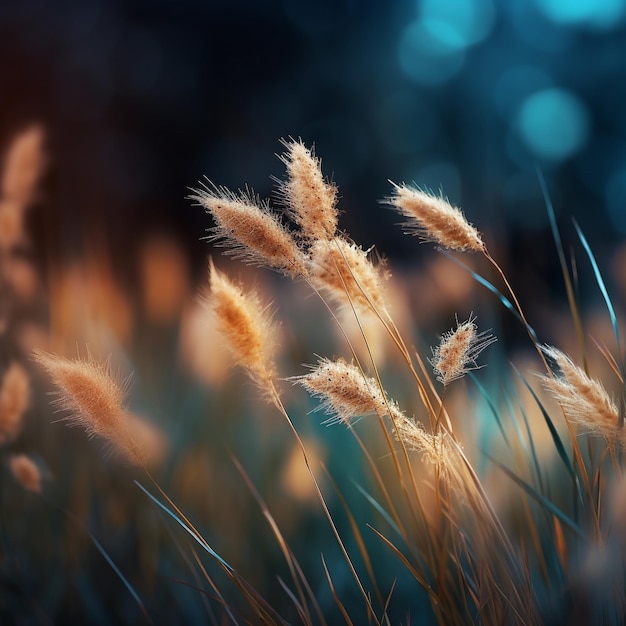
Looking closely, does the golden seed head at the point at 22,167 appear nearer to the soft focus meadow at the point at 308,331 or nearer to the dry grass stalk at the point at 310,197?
the soft focus meadow at the point at 308,331

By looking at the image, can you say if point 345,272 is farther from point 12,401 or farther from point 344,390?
point 12,401

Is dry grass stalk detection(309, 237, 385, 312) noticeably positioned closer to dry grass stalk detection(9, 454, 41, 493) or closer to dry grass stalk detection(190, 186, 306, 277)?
dry grass stalk detection(190, 186, 306, 277)

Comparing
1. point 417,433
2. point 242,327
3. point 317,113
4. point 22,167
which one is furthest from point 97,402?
point 317,113

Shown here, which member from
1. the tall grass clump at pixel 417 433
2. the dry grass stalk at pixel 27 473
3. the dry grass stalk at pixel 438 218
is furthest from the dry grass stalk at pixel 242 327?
the dry grass stalk at pixel 27 473

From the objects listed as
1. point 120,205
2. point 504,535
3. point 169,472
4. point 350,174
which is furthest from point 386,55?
point 504,535

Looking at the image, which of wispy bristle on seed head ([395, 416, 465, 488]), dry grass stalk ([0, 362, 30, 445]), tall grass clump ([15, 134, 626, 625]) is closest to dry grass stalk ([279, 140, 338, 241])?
tall grass clump ([15, 134, 626, 625])

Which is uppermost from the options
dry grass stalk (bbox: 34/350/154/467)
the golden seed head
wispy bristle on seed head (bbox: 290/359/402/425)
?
the golden seed head
